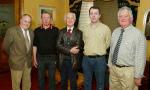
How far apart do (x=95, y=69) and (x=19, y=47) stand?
1.08 metres

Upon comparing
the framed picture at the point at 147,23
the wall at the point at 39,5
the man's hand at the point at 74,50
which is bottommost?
the man's hand at the point at 74,50

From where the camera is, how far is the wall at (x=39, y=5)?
6.39 m

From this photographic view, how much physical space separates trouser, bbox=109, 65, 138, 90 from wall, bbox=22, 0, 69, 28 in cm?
373

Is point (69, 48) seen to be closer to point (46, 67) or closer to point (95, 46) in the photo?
point (95, 46)

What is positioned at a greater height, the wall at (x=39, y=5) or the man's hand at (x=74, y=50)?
the wall at (x=39, y=5)

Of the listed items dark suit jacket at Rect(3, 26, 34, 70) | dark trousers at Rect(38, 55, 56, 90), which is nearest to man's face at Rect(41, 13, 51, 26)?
dark suit jacket at Rect(3, 26, 34, 70)

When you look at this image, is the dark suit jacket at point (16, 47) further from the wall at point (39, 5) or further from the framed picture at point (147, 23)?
the framed picture at point (147, 23)

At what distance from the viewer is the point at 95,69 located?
354 centimetres

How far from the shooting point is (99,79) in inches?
139

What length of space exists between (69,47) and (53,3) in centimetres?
375

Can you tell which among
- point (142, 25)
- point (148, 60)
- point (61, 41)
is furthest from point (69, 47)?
point (142, 25)

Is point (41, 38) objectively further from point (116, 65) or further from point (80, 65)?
A: point (116, 65)

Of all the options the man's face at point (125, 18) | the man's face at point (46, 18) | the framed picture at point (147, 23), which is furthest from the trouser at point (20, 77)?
the framed picture at point (147, 23)

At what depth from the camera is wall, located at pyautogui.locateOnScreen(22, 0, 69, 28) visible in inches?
252
